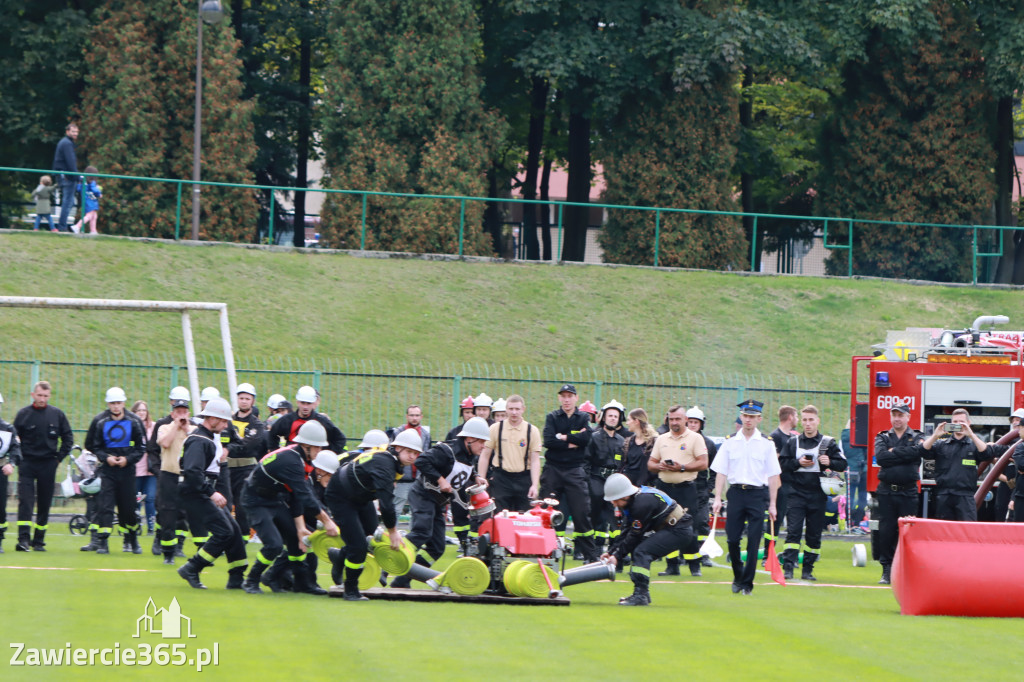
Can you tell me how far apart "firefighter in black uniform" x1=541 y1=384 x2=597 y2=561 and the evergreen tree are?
22.1 metres

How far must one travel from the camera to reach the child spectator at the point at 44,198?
28.9 m

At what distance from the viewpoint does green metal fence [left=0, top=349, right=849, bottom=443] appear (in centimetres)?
2306

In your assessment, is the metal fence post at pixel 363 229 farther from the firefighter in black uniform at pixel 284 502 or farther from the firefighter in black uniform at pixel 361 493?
the firefighter in black uniform at pixel 361 493

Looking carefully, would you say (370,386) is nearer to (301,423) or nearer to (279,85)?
(301,423)

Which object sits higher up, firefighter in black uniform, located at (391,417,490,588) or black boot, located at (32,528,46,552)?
firefighter in black uniform, located at (391,417,490,588)

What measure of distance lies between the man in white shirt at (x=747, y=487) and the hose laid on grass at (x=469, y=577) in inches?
110

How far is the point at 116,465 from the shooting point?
51.8 ft

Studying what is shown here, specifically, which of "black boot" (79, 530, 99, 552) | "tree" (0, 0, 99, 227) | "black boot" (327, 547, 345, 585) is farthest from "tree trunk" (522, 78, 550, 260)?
"black boot" (327, 547, 345, 585)

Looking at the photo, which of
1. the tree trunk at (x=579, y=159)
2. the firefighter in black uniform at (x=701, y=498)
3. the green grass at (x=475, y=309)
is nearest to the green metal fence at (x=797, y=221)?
the green grass at (x=475, y=309)

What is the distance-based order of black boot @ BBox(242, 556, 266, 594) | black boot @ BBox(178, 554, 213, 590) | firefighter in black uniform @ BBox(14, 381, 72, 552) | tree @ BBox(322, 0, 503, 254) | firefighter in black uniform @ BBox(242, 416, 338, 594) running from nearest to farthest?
firefighter in black uniform @ BBox(242, 416, 338, 594) < black boot @ BBox(242, 556, 266, 594) < black boot @ BBox(178, 554, 213, 590) < firefighter in black uniform @ BBox(14, 381, 72, 552) < tree @ BBox(322, 0, 503, 254)

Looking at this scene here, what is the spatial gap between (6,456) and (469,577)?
6.42 m

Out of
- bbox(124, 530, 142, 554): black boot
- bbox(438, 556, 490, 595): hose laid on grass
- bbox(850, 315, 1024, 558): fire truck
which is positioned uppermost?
bbox(850, 315, 1024, 558): fire truck

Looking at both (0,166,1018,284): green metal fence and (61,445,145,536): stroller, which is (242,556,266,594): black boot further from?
(0,166,1018,284): green metal fence

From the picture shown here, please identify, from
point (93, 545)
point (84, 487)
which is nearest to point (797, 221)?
point (84, 487)
